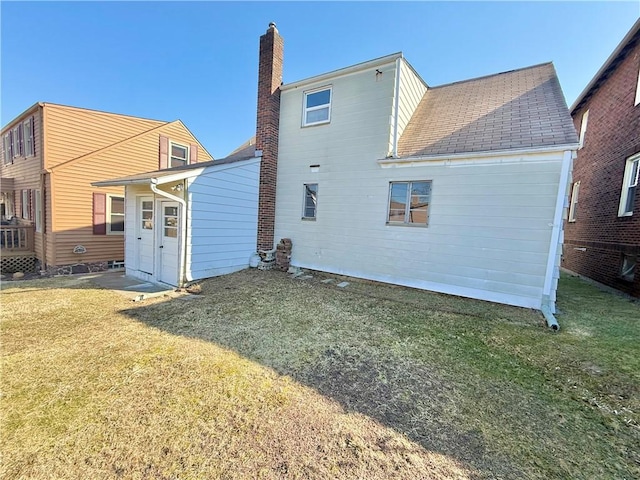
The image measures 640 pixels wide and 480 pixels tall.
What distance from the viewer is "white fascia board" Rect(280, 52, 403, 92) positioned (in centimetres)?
728

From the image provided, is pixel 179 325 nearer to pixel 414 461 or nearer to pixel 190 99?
pixel 414 461

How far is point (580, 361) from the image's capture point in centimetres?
361

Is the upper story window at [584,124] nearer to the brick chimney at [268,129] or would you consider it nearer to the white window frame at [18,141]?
the brick chimney at [268,129]

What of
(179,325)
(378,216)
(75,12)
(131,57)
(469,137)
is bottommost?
(179,325)

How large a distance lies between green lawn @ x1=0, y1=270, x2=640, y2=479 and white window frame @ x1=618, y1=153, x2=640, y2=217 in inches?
166

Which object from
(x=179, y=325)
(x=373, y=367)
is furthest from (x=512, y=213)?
(x=179, y=325)

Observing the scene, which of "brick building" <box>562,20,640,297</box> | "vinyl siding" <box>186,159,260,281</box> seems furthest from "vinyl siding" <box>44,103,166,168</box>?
"brick building" <box>562,20,640,297</box>

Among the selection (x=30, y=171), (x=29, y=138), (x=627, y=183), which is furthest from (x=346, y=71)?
(x=30, y=171)

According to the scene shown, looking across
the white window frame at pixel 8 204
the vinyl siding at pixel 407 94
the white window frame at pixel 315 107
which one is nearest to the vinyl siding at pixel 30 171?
the white window frame at pixel 8 204

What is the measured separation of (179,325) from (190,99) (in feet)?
55.5

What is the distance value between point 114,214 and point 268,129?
685 cm

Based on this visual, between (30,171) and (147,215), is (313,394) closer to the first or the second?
(147,215)

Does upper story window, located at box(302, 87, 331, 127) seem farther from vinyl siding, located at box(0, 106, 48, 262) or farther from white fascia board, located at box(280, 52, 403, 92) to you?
vinyl siding, located at box(0, 106, 48, 262)

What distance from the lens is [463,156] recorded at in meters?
6.16
